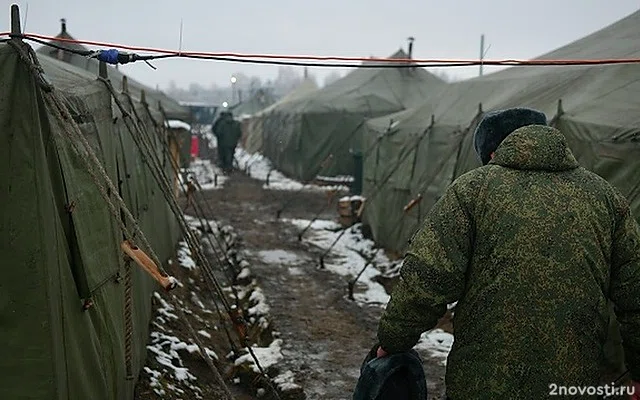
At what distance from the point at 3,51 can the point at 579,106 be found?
511 centimetres

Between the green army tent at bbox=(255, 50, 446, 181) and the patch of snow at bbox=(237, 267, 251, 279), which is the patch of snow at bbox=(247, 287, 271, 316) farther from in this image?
the green army tent at bbox=(255, 50, 446, 181)

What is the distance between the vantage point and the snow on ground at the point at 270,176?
1982 centimetres

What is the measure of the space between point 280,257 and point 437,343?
14.9 feet

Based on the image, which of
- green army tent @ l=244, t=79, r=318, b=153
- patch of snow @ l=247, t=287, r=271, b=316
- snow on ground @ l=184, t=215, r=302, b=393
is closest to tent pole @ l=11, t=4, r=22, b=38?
snow on ground @ l=184, t=215, r=302, b=393

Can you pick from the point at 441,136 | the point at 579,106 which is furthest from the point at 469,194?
the point at 441,136

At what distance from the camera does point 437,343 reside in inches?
259

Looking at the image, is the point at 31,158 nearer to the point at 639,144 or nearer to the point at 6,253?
the point at 6,253

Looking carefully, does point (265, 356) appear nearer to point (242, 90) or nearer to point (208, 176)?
point (208, 176)

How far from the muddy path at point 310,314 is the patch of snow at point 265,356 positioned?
0.32ft

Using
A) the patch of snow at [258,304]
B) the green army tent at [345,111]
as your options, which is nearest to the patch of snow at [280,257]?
the patch of snow at [258,304]

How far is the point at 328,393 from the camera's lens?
5414 millimetres

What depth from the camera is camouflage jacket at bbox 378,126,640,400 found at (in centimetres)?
213

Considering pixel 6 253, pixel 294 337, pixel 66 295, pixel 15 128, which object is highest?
pixel 15 128

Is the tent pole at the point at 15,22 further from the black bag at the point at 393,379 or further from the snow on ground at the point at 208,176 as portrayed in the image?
the snow on ground at the point at 208,176
